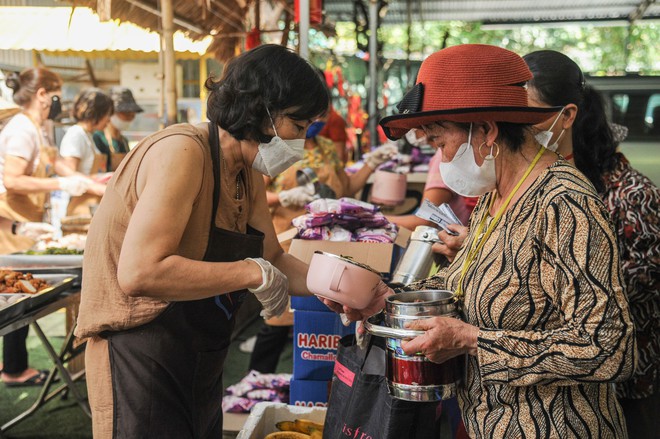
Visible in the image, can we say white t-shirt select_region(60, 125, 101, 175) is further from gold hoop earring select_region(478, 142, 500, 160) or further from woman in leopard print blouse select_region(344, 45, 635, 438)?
gold hoop earring select_region(478, 142, 500, 160)

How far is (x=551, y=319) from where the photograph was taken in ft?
5.01

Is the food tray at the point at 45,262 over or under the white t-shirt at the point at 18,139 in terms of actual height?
under

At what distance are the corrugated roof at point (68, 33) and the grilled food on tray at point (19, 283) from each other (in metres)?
1.61

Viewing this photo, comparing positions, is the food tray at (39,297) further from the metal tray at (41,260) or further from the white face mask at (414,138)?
the white face mask at (414,138)

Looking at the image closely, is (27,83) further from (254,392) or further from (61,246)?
(254,392)

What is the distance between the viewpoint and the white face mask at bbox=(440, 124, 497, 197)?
5.57ft

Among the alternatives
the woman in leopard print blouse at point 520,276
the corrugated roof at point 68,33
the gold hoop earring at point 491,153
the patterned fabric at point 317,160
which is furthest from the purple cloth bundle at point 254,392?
the corrugated roof at point 68,33

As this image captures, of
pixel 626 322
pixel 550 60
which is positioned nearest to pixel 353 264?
pixel 626 322

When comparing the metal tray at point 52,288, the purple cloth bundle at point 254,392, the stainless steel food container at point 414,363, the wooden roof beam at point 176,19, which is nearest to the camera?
the stainless steel food container at point 414,363

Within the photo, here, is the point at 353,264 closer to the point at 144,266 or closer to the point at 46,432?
the point at 144,266

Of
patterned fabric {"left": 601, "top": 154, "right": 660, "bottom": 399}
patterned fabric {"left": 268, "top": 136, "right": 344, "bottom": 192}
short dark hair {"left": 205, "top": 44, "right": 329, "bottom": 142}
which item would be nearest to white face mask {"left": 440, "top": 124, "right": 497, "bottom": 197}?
short dark hair {"left": 205, "top": 44, "right": 329, "bottom": 142}

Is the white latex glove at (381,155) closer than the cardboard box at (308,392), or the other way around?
the cardboard box at (308,392)

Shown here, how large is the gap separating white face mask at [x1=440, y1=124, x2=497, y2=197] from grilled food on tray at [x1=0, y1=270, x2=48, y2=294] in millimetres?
2259

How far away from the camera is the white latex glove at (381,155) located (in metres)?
4.71
